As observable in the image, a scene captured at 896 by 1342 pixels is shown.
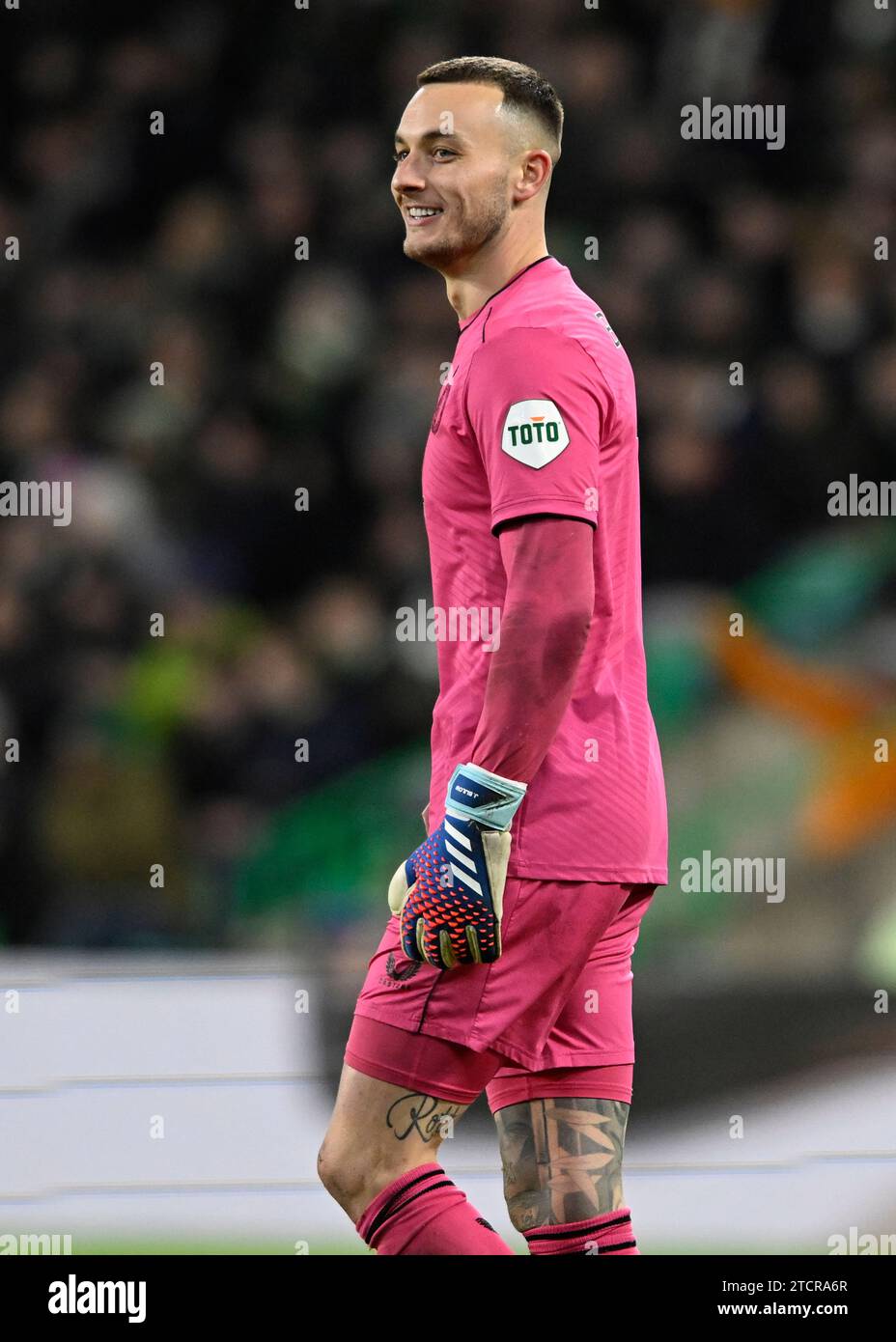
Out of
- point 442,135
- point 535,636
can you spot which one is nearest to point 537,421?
point 535,636

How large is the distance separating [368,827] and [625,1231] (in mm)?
1949

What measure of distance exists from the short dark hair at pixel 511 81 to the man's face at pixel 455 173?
0.02 meters

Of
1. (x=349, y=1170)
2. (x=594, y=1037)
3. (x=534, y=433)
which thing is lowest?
(x=349, y=1170)

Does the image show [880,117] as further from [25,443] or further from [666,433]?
[25,443]

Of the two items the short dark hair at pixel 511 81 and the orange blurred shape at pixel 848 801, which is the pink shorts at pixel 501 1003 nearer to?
the short dark hair at pixel 511 81

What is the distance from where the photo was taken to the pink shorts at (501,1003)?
235cm

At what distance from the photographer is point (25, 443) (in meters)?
4.44

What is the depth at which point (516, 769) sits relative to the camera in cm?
230

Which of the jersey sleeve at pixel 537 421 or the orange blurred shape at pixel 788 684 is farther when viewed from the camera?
the orange blurred shape at pixel 788 684

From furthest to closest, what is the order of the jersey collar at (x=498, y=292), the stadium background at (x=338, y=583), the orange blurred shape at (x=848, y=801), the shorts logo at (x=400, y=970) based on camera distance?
1. the orange blurred shape at (x=848, y=801)
2. the stadium background at (x=338, y=583)
3. the jersey collar at (x=498, y=292)
4. the shorts logo at (x=400, y=970)

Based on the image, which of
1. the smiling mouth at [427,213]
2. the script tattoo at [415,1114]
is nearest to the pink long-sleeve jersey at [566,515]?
the smiling mouth at [427,213]

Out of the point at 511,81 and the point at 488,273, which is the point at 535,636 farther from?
the point at 511,81

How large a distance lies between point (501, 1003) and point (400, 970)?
137 millimetres

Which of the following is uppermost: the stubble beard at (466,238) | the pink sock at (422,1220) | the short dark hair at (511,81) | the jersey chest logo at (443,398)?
the short dark hair at (511,81)
